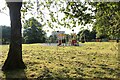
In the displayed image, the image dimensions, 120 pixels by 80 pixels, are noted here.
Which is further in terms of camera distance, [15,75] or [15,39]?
[15,39]

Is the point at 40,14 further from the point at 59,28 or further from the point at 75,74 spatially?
the point at 75,74

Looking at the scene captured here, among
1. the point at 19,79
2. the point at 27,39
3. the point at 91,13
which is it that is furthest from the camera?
the point at 27,39

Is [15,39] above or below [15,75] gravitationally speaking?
above

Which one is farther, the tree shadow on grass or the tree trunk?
the tree trunk

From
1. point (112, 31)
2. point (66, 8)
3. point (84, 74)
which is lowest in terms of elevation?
point (84, 74)

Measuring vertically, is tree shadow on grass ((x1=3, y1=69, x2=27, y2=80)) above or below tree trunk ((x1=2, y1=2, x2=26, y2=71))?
below

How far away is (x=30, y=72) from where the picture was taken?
30.3 feet

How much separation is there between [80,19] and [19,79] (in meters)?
4.69

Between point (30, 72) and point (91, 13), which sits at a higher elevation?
point (91, 13)

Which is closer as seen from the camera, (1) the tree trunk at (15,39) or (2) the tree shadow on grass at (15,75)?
(2) the tree shadow on grass at (15,75)

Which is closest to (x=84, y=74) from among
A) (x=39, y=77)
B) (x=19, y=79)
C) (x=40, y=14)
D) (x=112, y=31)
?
(x=39, y=77)

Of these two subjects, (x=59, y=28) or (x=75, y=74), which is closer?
(x=75, y=74)

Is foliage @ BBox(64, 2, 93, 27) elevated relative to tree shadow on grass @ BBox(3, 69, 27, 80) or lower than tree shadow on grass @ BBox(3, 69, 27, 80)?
elevated

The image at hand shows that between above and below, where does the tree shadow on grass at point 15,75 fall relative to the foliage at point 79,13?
below
